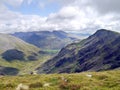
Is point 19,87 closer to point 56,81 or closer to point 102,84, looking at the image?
point 56,81

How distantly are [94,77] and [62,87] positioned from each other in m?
20.3

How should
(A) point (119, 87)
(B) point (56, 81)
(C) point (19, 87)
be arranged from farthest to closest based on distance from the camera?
(B) point (56, 81)
(C) point (19, 87)
(A) point (119, 87)

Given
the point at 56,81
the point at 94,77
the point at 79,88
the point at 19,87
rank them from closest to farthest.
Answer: the point at 79,88 < the point at 19,87 < the point at 56,81 < the point at 94,77

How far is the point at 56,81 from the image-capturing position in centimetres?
9181

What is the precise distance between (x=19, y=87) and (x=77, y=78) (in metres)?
23.8

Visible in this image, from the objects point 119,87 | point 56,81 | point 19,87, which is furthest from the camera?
point 56,81

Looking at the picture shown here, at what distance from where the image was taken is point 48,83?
89.4 meters

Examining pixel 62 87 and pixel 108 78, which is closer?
pixel 62 87

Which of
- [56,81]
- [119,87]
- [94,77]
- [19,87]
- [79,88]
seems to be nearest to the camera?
[119,87]

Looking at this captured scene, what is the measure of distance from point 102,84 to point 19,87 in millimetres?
29694

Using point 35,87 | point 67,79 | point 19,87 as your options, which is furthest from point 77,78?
point 19,87

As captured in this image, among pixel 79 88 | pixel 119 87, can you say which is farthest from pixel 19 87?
pixel 119 87

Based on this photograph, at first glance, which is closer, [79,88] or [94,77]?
[79,88]

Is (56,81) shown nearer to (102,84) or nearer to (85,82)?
(85,82)
